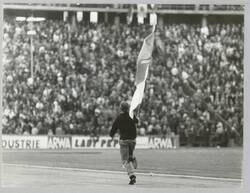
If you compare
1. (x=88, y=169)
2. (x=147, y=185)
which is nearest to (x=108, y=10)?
(x=88, y=169)

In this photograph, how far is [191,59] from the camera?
28109 mm

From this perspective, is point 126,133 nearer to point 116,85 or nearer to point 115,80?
point 116,85

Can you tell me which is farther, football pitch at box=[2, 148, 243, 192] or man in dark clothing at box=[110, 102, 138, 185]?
football pitch at box=[2, 148, 243, 192]

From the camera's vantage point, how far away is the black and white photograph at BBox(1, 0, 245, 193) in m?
23.9

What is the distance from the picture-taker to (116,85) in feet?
86.9

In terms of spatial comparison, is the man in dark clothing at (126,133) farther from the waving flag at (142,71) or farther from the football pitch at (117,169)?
the football pitch at (117,169)

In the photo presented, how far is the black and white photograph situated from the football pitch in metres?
0.09

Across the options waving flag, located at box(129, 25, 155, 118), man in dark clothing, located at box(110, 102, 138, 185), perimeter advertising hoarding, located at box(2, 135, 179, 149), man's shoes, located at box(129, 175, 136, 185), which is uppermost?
waving flag, located at box(129, 25, 155, 118)

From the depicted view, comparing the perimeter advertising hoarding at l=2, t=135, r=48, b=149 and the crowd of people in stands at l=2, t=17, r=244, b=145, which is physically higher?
the crowd of people in stands at l=2, t=17, r=244, b=145

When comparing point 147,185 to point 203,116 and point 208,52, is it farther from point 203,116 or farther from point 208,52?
point 208,52

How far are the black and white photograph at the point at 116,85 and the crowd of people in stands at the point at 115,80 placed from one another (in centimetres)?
4

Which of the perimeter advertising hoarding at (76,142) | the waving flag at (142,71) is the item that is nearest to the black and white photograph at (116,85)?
the perimeter advertising hoarding at (76,142)

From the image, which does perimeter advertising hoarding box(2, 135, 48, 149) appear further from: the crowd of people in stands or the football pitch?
the football pitch

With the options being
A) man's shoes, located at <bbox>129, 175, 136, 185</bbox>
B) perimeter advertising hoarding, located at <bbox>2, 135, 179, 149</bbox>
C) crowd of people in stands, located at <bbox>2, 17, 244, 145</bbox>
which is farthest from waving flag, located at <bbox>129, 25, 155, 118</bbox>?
crowd of people in stands, located at <bbox>2, 17, 244, 145</bbox>
